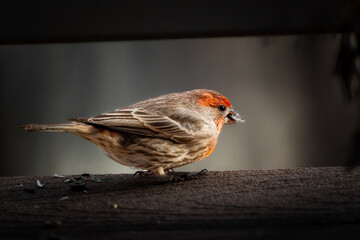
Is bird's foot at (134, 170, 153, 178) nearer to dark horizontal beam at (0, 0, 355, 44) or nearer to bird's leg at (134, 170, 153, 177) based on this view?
bird's leg at (134, 170, 153, 177)

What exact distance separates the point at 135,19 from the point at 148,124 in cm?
120

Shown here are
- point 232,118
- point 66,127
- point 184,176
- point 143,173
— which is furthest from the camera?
point 232,118

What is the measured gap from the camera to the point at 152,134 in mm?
2189

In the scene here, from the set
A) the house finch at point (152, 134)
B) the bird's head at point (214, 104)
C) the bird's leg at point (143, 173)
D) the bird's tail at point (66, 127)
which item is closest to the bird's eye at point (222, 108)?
the bird's head at point (214, 104)

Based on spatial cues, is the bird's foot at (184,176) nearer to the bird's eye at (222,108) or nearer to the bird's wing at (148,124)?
the bird's wing at (148,124)

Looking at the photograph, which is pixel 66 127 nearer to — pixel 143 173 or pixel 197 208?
pixel 143 173

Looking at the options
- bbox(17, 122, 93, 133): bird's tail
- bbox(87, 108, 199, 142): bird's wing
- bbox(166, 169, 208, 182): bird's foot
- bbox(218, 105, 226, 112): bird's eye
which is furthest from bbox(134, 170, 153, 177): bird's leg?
bbox(218, 105, 226, 112): bird's eye

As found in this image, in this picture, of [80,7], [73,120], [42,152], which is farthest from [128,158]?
[42,152]

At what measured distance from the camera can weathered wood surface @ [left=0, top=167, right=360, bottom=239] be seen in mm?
1231

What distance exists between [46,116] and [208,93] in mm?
1745

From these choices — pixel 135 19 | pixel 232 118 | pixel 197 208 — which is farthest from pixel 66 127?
pixel 135 19

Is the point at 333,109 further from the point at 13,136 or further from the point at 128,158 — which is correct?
the point at 13,136

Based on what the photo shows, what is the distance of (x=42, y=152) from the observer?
3.69 m

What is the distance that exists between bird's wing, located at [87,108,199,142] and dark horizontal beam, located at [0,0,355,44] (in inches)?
38.8
